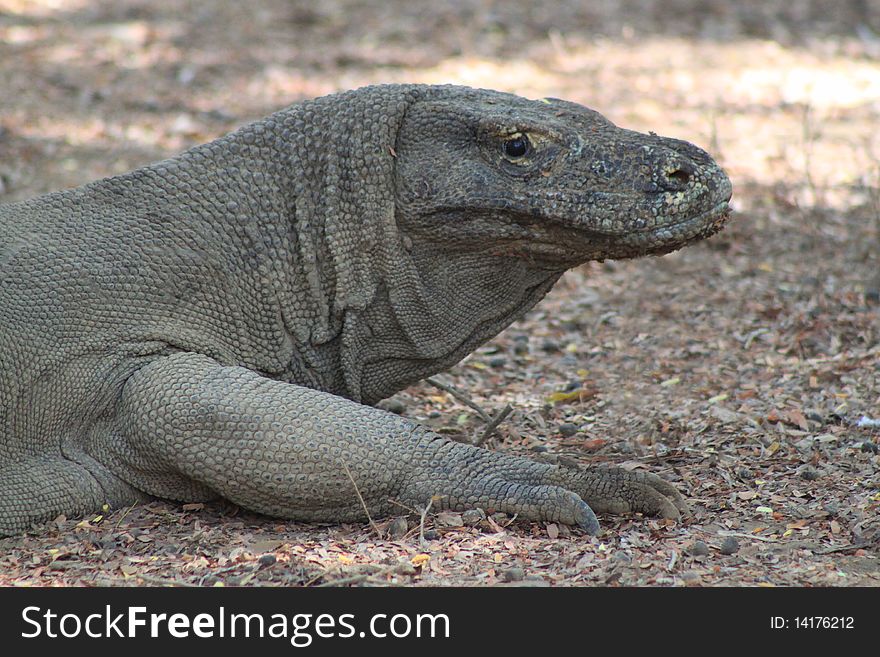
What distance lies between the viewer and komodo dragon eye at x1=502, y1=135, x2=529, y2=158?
5.07 metres

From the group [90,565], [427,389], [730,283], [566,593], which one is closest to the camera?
[566,593]

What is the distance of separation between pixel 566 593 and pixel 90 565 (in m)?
1.81

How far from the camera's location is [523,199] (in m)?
5.02

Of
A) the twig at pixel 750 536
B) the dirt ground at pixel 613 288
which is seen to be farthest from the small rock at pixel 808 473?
the twig at pixel 750 536

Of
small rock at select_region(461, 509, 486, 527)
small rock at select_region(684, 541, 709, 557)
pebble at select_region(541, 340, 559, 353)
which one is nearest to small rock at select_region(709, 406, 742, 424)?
pebble at select_region(541, 340, 559, 353)

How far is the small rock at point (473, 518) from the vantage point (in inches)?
186

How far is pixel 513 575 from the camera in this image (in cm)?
427

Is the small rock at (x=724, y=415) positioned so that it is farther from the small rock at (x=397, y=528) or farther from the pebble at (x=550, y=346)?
the small rock at (x=397, y=528)

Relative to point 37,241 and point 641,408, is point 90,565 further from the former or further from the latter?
point 641,408

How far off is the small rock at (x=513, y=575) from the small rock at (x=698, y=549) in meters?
0.67

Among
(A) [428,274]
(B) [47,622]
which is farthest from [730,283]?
(B) [47,622]

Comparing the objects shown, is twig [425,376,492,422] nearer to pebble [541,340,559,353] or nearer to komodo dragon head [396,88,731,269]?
pebble [541,340,559,353]

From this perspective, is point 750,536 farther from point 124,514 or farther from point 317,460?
point 124,514

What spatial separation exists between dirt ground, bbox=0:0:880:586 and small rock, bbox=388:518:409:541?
0.01 metres
